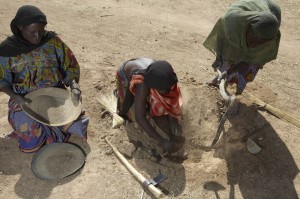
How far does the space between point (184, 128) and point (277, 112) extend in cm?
114

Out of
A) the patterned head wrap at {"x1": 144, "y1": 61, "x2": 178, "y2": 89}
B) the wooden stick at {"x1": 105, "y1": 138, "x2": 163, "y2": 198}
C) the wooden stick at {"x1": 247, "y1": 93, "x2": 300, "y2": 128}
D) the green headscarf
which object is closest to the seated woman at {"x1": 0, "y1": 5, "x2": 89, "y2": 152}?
the wooden stick at {"x1": 105, "y1": 138, "x2": 163, "y2": 198}

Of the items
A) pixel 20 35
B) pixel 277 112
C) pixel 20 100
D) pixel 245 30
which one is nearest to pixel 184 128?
pixel 277 112

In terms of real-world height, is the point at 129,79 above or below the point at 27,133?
above

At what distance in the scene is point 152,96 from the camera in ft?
11.7

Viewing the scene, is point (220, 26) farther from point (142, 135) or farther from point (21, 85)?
point (21, 85)

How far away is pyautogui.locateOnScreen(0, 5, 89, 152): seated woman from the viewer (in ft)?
10.9

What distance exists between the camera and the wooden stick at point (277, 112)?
3893 millimetres

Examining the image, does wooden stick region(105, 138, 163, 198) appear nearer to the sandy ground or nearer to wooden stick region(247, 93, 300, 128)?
the sandy ground

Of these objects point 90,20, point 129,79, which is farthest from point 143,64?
point 90,20

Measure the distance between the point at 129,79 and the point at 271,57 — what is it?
5.45 ft

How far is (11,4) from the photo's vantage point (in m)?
6.77

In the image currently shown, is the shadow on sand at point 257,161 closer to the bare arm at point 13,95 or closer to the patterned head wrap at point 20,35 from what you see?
the bare arm at point 13,95

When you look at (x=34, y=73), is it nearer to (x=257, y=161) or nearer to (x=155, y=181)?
(x=155, y=181)

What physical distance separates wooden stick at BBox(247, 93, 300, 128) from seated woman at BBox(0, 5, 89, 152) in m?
2.16
